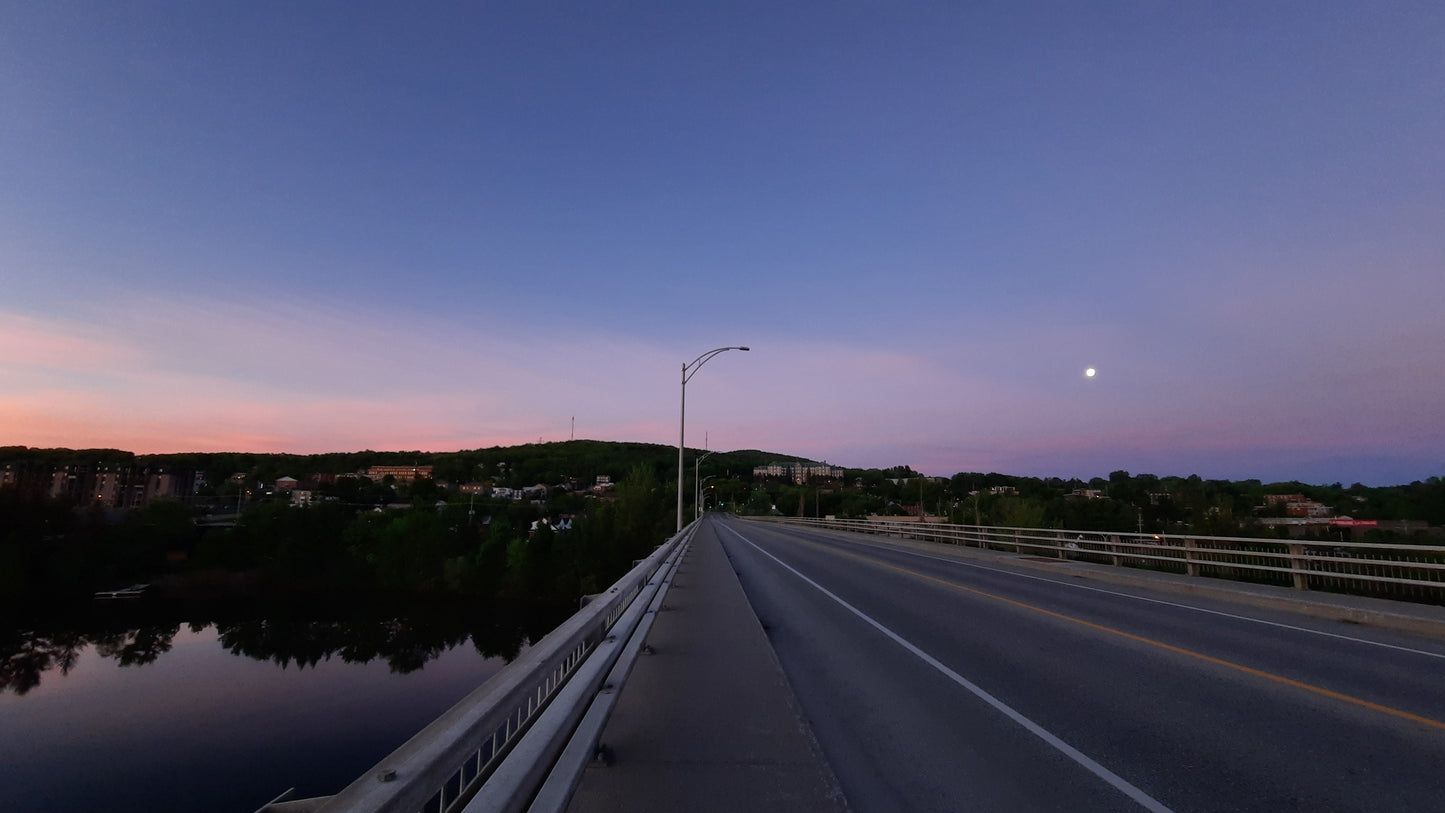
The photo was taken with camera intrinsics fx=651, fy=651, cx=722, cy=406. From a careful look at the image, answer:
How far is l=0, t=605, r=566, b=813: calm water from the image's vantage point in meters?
40.5

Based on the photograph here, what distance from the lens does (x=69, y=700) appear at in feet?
197

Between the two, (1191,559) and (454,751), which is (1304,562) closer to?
(1191,559)

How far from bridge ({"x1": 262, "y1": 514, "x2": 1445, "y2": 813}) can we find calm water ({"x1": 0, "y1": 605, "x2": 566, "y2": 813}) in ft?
124

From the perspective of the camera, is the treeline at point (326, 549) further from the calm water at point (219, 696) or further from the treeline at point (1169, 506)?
the treeline at point (1169, 506)

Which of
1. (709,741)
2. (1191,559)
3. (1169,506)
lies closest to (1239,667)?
(709,741)

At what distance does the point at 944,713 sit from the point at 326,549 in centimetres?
13434

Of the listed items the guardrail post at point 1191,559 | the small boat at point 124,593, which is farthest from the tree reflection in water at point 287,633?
the guardrail post at point 1191,559

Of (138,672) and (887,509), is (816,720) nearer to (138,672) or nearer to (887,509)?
(138,672)

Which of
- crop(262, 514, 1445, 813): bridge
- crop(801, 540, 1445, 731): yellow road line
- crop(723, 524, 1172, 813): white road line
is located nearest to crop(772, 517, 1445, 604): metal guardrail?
crop(262, 514, 1445, 813): bridge

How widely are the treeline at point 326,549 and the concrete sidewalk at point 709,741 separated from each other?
59940mm

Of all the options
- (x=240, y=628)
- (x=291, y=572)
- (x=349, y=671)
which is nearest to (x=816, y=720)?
(x=349, y=671)

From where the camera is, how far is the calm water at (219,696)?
4053cm

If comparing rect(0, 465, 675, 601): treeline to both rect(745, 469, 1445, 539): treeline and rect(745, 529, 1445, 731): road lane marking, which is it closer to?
rect(745, 469, 1445, 539): treeline

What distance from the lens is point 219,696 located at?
60.8 metres
